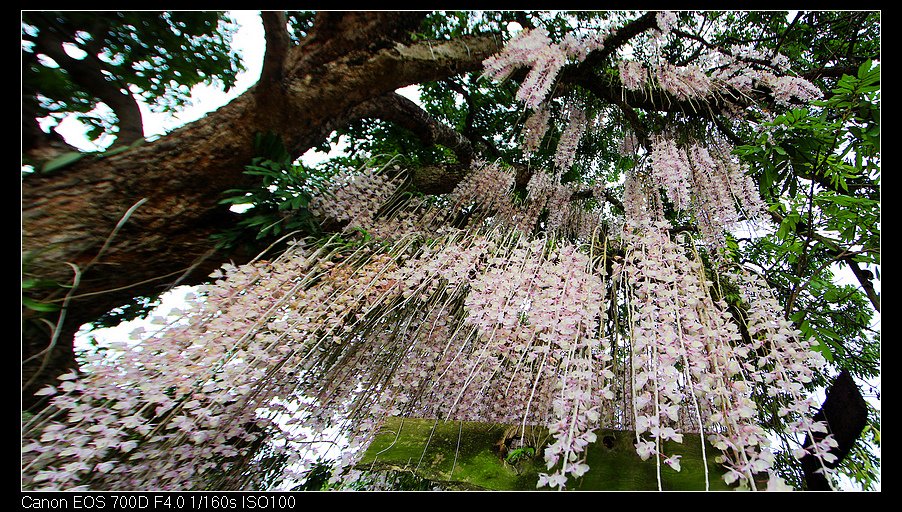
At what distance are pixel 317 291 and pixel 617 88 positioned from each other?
187 centimetres

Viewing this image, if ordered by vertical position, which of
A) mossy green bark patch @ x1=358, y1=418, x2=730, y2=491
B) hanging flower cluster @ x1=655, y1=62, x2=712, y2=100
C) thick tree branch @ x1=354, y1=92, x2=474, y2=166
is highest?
thick tree branch @ x1=354, y1=92, x2=474, y2=166

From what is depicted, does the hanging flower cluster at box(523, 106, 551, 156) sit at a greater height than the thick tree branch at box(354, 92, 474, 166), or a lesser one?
lesser

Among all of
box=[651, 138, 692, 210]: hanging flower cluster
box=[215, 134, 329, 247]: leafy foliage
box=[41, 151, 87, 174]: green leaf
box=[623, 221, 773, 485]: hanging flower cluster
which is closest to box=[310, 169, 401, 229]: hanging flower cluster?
box=[215, 134, 329, 247]: leafy foliage

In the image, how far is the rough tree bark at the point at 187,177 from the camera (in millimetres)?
1258

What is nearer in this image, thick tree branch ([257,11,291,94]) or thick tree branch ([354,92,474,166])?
thick tree branch ([257,11,291,94])

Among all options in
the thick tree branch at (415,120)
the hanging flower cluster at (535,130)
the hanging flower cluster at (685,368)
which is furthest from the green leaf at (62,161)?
the hanging flower cluster at (685,368)

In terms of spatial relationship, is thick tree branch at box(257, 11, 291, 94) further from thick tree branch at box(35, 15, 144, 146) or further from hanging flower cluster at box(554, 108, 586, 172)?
hanging flower cluster at box(554, 108, 586, 172)

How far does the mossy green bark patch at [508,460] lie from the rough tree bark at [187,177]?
1042mm

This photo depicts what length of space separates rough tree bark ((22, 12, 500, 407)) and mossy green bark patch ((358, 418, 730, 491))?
1.04 metres

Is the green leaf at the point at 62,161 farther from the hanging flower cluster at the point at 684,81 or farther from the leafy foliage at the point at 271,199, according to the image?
the hanging flower cluster at the point at 684,81

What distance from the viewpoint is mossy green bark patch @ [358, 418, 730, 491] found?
765mm

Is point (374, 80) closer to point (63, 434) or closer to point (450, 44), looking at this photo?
point (450, 44)

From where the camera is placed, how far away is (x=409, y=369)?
4.55 feet
